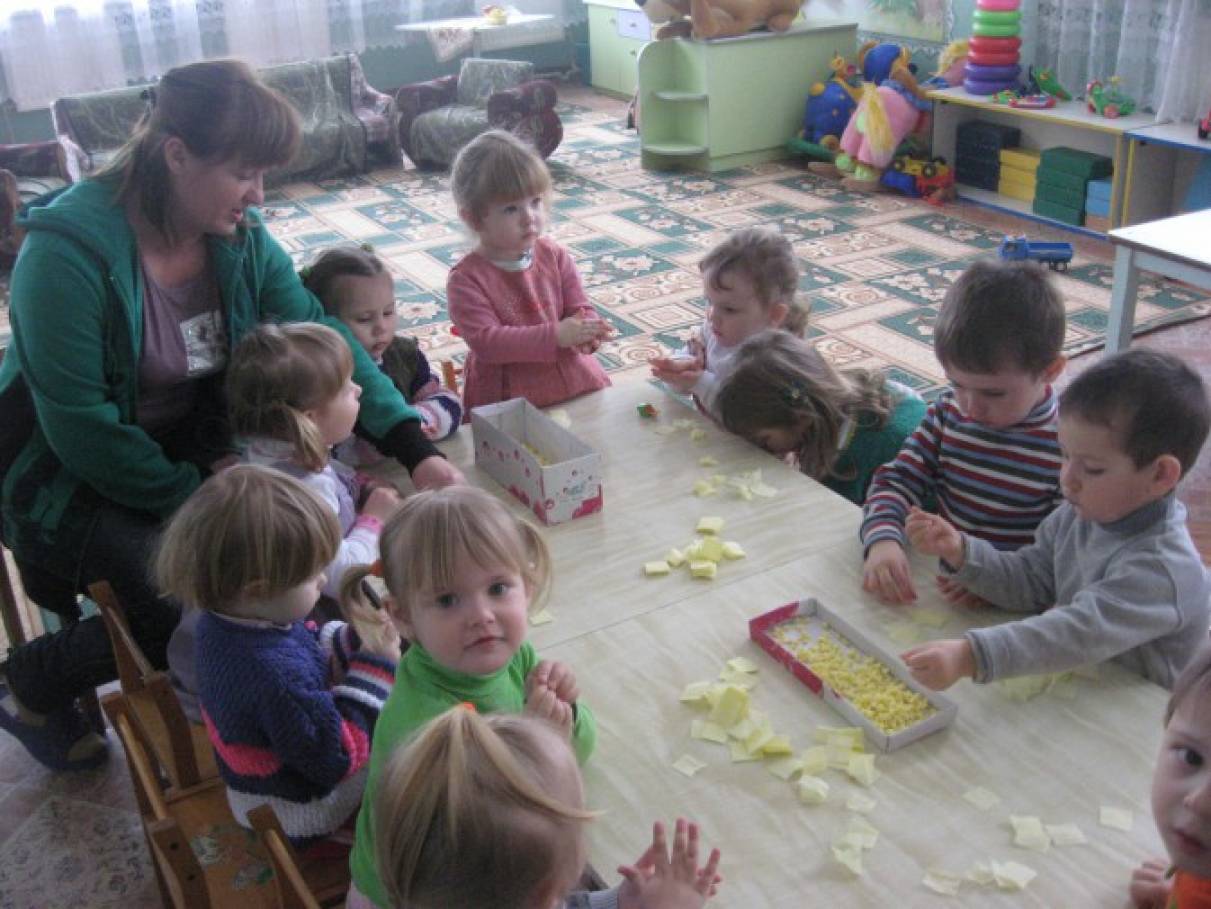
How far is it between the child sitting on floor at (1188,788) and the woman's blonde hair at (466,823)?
0.48 m

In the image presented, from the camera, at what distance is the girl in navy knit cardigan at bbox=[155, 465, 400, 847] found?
139 centimetres

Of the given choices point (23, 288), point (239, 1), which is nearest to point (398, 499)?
point (23, 288)

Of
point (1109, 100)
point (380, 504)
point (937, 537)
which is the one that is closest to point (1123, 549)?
point (937, 537)

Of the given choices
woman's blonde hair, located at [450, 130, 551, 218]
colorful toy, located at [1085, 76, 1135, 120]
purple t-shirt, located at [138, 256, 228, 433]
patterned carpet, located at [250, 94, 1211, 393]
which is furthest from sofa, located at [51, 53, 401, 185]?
purple t-shirt, located at [138, 256, 228, 433]

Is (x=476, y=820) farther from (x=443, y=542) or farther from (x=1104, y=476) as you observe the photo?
(x=1104, y=476)

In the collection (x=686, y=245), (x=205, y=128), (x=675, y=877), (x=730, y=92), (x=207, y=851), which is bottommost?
(x=686, y=245)

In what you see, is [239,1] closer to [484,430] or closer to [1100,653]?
[484,430]

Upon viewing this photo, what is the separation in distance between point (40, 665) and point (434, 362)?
2.27m

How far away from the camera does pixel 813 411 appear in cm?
211

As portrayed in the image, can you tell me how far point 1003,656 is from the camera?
1381mm

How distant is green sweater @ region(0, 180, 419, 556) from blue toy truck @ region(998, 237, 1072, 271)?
11.4ft

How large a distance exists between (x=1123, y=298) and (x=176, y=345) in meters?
2.62

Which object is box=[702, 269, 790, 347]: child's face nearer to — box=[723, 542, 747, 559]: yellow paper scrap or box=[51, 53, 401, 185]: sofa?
box=[723, 542, 747, 559]: yellow paper scrap

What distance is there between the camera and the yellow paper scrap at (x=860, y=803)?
1.25 m
